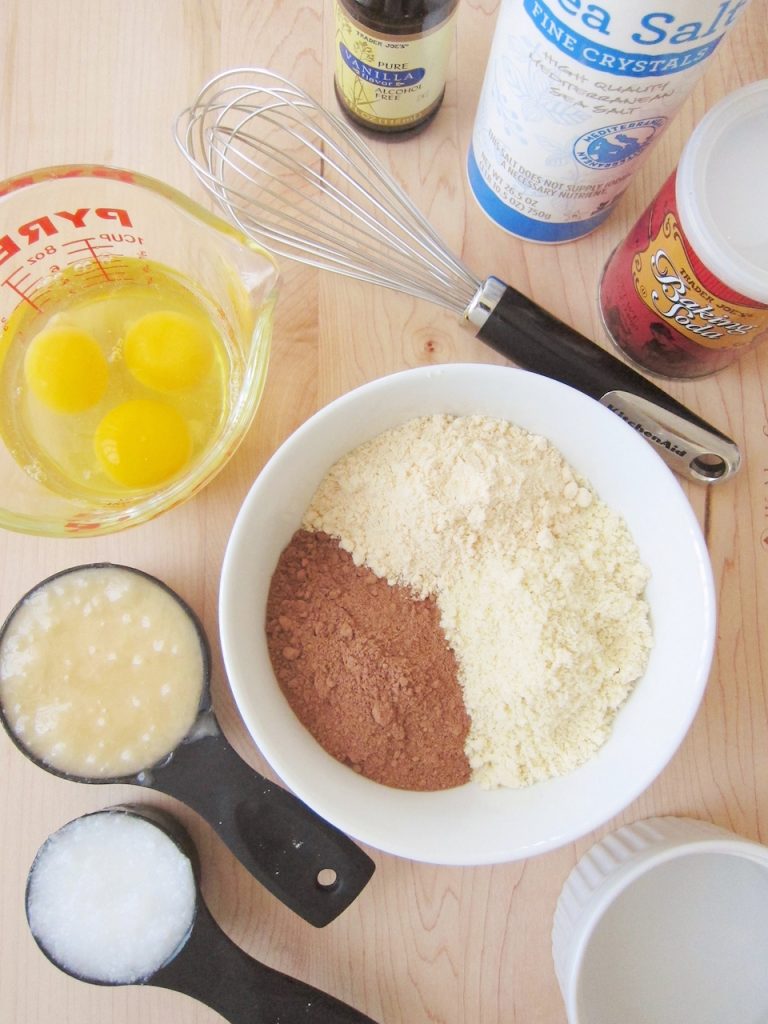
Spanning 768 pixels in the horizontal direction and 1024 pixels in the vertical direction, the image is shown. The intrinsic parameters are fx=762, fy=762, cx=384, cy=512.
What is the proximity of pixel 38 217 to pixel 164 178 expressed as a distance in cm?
14

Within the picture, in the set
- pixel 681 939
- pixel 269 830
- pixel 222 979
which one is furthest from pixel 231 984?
pixel 681 939

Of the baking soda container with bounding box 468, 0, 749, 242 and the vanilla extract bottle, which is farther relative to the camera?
the vanilla extract bottle

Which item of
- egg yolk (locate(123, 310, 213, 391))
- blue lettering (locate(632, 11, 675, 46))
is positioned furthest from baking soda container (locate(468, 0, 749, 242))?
egg yolk (locate(123, 310, 213, 391))

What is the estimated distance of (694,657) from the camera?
1.68 feet

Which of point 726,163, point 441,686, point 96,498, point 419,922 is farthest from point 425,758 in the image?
point 726,163

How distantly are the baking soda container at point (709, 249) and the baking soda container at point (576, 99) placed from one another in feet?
0.14

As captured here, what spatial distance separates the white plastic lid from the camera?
49 centimetres

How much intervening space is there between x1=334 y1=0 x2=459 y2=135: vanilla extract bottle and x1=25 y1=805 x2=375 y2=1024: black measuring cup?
0.61m

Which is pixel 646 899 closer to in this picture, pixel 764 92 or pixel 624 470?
pixel 624 470

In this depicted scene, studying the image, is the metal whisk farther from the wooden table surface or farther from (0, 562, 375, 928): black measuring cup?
(0, 562, 375, 928): black measuring cup

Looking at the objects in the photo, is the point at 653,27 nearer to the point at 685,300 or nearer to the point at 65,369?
the point at 685,300

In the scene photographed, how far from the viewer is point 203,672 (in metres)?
0.58

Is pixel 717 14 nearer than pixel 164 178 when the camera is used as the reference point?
Yes

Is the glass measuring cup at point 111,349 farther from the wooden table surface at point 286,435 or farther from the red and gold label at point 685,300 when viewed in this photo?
the red and gold label at point 685,300
